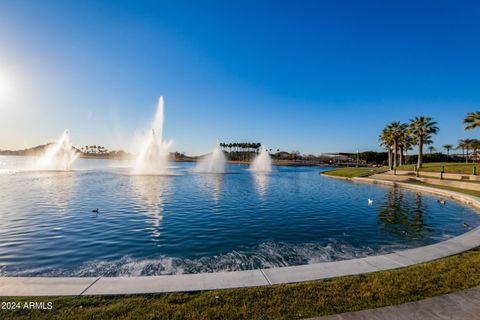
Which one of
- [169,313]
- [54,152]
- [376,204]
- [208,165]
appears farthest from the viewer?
[208,165]

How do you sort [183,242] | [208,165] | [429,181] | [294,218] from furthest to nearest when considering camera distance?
[208,165]
[429,181]
[294,218]
[183,242]

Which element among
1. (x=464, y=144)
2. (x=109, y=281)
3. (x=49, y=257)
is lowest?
(x=49, y=257)

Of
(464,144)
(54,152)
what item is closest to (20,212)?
(54,152)

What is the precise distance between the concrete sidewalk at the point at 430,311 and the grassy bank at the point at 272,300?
0.21 meters

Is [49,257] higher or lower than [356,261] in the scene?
lower

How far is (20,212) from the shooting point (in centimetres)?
1702

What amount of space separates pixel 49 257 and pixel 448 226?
61.0 ft

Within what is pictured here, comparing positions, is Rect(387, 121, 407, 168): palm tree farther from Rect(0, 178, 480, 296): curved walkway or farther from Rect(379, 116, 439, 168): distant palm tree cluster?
Rect(0, 178, 480, 296): curved walkway

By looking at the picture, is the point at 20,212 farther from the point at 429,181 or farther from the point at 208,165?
the point at 208,165

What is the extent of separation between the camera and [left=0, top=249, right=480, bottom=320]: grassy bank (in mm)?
5141

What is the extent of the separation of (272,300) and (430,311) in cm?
298

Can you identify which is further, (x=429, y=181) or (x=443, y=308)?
(x=429, y=181)

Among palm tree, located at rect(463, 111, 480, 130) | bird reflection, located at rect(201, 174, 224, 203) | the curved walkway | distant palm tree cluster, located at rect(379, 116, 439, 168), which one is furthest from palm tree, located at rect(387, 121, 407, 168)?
the curved walkway

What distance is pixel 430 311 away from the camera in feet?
17.4
